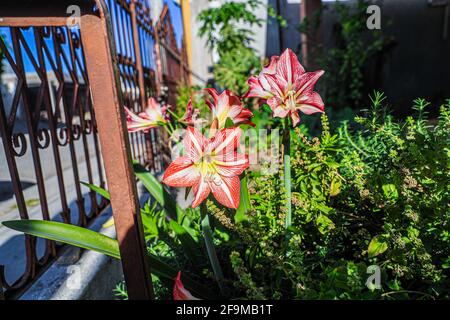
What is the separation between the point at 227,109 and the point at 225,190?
0.79ft

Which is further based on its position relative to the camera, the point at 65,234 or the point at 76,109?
the point at 76,109

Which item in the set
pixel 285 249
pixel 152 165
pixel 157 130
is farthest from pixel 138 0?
pixel 285 249

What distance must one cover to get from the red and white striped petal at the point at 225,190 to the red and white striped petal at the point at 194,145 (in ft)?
0.23

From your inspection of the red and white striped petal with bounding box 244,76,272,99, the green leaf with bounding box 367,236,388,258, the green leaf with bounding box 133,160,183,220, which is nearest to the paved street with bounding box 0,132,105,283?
the green leaf with bounding box 133,160,183,220

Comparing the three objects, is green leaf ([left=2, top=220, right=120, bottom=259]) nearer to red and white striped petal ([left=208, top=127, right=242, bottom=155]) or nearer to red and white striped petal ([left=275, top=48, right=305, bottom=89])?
red and white striped petal ([left=208, top=127, right=242, bottom=155])

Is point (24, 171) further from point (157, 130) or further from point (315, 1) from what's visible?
point (315, 1)

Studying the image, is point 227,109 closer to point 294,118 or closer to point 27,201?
point 294,118

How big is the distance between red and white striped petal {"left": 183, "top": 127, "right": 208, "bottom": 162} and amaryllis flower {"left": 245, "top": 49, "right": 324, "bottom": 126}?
7.0 inches

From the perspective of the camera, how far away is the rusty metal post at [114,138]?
634 mm

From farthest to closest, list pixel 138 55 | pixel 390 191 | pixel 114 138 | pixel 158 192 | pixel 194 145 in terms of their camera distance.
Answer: pixel 138 55 < pixel 158 192 < pixel 390 191 < pixel 194 145 < pixel 114 138

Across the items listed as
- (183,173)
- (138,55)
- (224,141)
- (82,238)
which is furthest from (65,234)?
(138,55)

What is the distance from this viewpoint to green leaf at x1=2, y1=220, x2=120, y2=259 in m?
0.87

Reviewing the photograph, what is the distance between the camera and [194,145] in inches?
30.1
